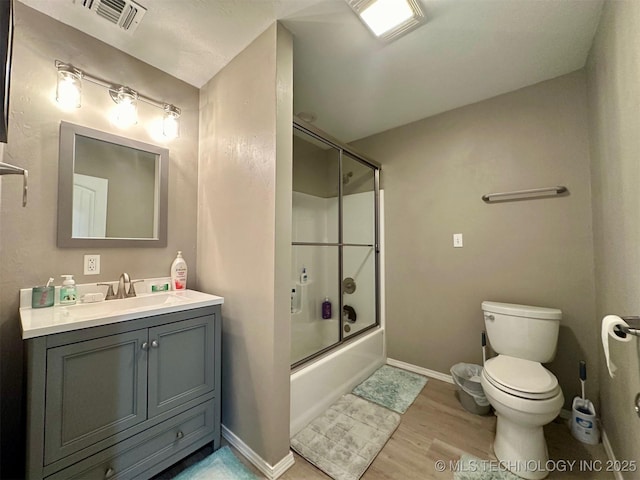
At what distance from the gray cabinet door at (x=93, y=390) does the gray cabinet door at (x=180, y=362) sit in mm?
45

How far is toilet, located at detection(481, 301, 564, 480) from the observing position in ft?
4.03

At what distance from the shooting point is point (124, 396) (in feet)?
3.54

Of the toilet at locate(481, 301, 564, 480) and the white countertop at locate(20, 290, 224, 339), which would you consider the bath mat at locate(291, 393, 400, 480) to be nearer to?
the toilet at locate(481, 301, 564, 480)

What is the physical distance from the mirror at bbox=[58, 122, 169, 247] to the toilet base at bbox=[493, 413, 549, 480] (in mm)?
2354

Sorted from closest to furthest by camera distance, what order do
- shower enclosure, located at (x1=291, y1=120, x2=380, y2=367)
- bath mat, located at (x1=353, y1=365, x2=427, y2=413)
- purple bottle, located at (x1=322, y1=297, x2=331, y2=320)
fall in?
bath mat, located at (x1=353, y1=365, x2=427, y2=413) < shower enclosure, located at (x1=291, y1=120, x2=380, y2=367) < purple bottle, located at (x1=322, y1=297, x2=331, y2=320)

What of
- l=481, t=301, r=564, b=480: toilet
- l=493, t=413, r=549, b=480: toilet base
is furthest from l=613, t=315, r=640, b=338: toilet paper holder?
l=493, t=413, r=549, b=480: toilet base

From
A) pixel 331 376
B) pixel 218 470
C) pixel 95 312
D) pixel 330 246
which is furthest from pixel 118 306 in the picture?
pixel 330 246

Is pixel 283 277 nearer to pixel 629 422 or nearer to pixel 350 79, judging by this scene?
pixel 350 79

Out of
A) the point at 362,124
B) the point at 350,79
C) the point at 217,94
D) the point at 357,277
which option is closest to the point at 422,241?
the point at 357,277

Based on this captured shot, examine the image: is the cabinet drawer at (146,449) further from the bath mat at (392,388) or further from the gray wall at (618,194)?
the gray wall at (618,194)

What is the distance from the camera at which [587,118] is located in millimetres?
1629

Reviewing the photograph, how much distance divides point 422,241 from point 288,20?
75.3 inches

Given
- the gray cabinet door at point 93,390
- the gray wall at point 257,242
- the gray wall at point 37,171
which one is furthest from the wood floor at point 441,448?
the gray wall at point 37,171

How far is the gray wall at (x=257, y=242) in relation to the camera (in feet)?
4.25
